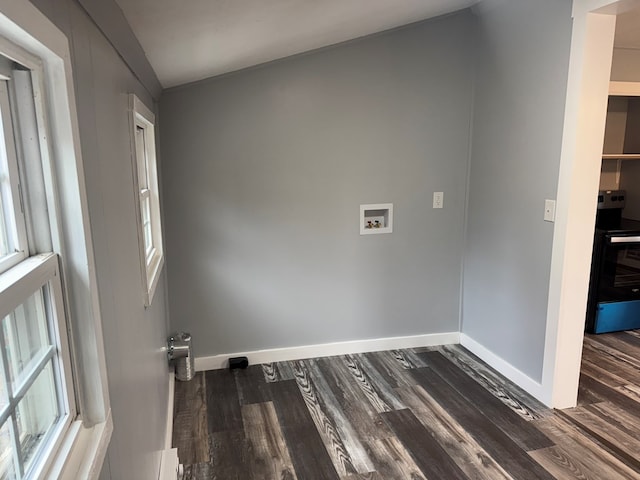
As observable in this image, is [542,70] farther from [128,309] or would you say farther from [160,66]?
[128,309]

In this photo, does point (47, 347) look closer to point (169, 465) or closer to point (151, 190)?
point (169, 465)

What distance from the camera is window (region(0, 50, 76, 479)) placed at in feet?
2.37

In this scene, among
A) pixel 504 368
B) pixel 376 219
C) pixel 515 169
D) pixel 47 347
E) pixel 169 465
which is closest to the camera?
pixel 47 347

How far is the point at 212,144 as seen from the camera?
9.66ft

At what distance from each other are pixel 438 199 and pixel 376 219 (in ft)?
1.57

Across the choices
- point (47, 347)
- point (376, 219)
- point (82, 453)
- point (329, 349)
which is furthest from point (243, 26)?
point (329, 349)

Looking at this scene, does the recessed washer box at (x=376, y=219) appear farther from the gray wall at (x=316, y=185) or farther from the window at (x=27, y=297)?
the window at (x=27, y=297)

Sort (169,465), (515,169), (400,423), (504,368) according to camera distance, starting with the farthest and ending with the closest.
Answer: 1. (504,368)
2. (515,169)
3. (400,423)
4. (169,465)

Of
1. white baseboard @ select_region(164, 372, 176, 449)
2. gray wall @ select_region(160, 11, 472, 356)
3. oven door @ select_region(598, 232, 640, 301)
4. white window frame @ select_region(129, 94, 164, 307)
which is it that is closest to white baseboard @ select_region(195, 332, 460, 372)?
gray wall @ select_region(160, 11, 472, 356)

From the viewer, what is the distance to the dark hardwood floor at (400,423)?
2180 millimetres

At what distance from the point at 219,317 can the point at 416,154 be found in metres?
1.79

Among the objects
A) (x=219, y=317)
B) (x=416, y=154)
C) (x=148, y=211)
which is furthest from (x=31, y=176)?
(x=416, y=154)

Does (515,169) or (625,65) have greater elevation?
(625,65)

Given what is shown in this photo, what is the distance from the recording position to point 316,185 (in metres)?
3.14
